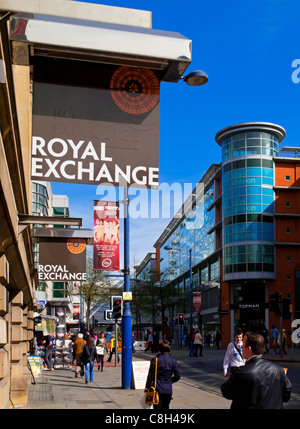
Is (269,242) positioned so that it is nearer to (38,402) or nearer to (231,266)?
(231,266)

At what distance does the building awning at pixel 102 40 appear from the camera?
400 centimetres

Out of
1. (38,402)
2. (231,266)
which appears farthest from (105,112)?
(231,266)

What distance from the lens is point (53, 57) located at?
4.55 metres

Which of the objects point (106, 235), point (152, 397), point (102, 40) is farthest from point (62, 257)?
point (102, 40)

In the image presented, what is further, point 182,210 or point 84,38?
point 182,210

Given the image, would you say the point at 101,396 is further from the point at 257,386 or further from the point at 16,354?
the point at 257,386

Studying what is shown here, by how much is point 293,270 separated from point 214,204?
12304 mm

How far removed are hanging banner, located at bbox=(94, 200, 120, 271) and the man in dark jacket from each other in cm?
1400

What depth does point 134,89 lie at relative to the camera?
196 inches

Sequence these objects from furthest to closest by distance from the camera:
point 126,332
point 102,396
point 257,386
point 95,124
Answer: point 126,332 → point 102,396 → point 95,124 → point 257,386

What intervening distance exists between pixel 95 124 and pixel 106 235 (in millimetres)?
14718

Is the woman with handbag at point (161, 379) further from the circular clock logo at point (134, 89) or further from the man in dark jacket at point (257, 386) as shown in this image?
the circular clock logo at point (134, 89)

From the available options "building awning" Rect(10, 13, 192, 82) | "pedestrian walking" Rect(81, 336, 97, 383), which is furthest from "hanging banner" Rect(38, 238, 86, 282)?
"building awning" Rect(10, 13, 192, 82)

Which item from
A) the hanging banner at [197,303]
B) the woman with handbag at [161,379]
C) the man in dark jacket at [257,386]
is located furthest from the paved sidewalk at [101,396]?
the hanging banner at [197,303]
